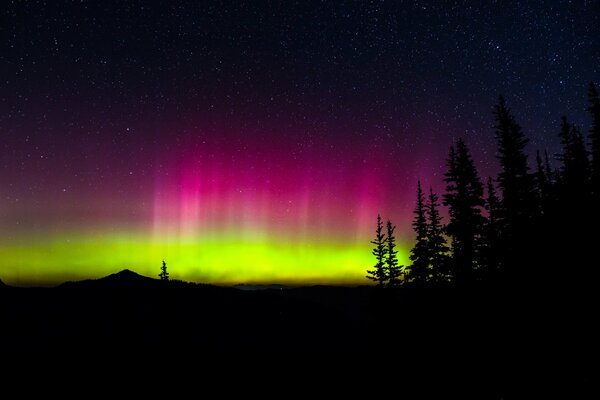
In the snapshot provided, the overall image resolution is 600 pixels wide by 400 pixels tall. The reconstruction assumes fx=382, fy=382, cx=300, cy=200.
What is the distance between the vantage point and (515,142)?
26484 millimetres

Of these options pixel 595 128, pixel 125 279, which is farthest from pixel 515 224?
pixel 125 279

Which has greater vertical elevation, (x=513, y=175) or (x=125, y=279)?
(x=513, y=175)

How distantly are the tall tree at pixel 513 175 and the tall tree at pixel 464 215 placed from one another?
2.04 meters

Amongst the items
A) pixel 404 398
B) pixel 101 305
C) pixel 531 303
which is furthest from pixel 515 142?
pixel 101 305

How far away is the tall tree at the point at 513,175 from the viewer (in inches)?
992

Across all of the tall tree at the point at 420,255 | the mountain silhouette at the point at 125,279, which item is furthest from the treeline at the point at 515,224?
the mountain silhouette at the point at 125,279

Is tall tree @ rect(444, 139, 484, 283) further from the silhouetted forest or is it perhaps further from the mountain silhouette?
the mountain silhouette

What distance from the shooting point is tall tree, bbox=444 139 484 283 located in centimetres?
2652

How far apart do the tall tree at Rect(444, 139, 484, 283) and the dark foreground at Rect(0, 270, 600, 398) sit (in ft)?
6.39

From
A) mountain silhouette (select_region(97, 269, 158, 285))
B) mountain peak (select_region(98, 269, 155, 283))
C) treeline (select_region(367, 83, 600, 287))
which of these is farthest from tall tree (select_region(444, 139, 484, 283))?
mountain peak (select_region(98, 269, 155, 283))

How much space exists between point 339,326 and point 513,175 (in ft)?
393

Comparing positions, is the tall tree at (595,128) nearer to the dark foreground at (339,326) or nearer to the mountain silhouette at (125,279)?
the dark foreground at (339,326)

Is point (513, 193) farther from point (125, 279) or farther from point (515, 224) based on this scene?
point (125, 279)

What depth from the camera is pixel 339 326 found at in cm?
13612
